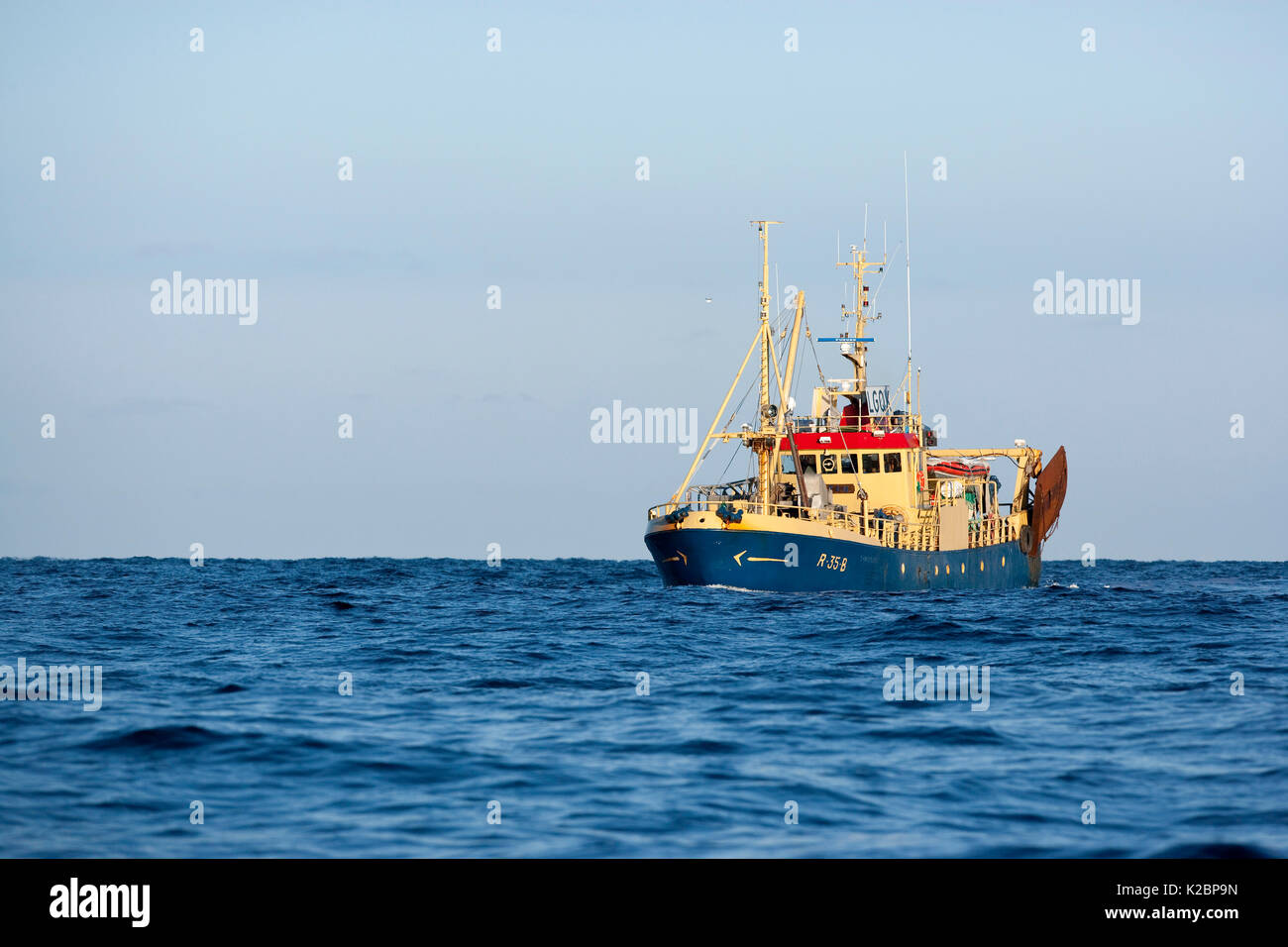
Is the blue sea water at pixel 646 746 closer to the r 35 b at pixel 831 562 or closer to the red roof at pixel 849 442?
the r 35 b at pixel 831 562

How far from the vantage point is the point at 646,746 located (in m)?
17.0

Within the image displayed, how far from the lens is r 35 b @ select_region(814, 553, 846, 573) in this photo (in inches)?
1863

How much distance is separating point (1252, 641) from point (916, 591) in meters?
20.8

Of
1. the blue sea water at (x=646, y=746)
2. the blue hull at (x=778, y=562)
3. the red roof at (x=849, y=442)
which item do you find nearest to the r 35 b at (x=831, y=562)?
the blue hull at (x=778, y=562)

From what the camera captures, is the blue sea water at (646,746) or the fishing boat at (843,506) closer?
the blue sea water at (646,746)

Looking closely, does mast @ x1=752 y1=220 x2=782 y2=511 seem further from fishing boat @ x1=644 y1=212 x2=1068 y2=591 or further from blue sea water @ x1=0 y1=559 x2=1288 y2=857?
blue sea water @ x1=0 y1=559 x2=1288 y2=857

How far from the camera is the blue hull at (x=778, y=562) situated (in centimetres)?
4653

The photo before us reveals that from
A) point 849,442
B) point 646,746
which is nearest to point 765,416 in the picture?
point 849,442

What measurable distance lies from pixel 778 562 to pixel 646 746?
29.8 metres

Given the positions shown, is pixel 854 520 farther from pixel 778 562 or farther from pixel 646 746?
pixel 646 746

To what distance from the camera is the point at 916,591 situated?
52000 mm
